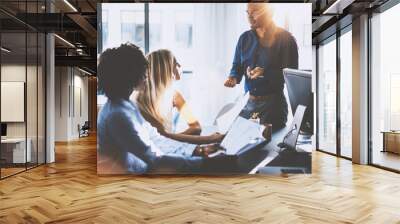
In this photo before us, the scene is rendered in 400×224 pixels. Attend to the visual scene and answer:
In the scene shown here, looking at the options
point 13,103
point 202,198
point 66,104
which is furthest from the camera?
point 66,104

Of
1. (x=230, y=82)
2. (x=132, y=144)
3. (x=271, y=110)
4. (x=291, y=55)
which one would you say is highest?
(x=291, y=55)

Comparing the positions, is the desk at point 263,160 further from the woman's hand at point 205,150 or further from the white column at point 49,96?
the white column at point 49,96

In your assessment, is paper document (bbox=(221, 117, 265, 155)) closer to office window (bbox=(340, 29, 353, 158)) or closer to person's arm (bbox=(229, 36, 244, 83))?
person's arm (bbox=(229, 36, 244, 83))

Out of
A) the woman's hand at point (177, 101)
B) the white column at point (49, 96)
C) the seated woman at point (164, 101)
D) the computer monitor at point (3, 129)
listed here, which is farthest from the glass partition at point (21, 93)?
the woman's hand at point (177, 101)

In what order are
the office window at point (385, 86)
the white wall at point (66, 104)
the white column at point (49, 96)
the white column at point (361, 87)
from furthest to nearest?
the white wall at point (66, 104)
the white column at point (49, 96)
the white column at point (361, 87)
the office window at point (385, 86)

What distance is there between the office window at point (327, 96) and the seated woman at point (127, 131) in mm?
5264

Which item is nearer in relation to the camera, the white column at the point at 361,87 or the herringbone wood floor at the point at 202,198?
the herringbone wood floor at the point at 202,198

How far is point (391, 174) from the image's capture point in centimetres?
680

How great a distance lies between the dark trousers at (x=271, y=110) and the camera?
258 inches

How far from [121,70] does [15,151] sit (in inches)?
108

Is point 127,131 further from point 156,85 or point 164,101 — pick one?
point 156,85

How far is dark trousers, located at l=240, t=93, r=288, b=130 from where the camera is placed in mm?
6547

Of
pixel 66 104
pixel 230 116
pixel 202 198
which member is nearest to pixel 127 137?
pixel 230 116

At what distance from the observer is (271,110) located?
655 cm
